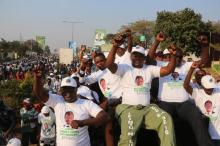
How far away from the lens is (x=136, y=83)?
589 centimetres

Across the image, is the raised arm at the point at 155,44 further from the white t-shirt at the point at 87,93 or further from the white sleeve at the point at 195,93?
the white t-shirt at the point at 87,93

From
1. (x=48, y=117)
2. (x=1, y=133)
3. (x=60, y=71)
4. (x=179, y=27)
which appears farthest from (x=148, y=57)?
(x=179, y=27)

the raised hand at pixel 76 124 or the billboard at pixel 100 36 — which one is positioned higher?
the raised hand at pixel 76 124

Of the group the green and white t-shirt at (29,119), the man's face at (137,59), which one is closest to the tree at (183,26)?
the green and white t-shirt at (29,119)

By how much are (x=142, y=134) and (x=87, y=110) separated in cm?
122

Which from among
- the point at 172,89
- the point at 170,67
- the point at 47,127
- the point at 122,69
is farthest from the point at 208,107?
the point at 47,127

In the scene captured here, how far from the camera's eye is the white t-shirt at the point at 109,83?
6.73 meters

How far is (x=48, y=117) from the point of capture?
11.3 meters

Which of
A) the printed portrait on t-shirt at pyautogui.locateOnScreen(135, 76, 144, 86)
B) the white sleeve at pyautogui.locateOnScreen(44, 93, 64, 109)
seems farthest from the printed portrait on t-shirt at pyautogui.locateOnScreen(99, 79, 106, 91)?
the white sleeve at pyautogui.locateOnScreen(44, 93, 64, 109)

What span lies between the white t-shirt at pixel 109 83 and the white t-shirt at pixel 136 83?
671 millimetres

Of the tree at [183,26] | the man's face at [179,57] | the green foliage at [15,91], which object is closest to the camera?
the man's face at [179,57]

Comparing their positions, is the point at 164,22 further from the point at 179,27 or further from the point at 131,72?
the point at 131,72

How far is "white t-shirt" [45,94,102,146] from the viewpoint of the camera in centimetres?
514

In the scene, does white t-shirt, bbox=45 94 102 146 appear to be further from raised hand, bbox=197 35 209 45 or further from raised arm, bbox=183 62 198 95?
raised hand, bbox=197 35 209 45
